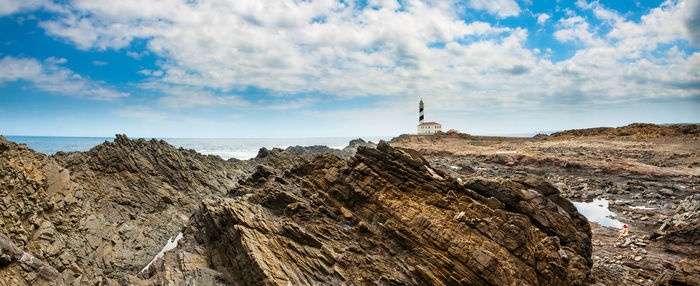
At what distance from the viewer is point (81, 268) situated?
57.5 feet

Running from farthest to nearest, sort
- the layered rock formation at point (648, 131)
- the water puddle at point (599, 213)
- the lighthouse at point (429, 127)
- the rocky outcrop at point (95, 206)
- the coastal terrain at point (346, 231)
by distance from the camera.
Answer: the lighthouse at point (429, 127) < the layered rock formation at point (648, 131) < the water puddle at point (599, 213) < the rocky outcrop at point (95, 206) < the coastal terrain at point (346, 231)

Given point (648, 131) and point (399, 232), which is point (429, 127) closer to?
point (648, 131)

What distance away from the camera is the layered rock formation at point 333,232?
12.0 m

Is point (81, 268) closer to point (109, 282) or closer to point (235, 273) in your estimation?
point (109, 282)

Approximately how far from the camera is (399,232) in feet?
43.1

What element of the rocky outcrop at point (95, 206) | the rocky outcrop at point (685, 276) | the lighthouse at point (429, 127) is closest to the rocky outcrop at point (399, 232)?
the rocky outcrop at point (685, 276)

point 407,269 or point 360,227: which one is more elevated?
point 360,227

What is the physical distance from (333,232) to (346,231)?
25.1 inches

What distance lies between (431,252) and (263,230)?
787 cm

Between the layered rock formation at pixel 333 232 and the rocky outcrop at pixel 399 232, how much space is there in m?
0.05

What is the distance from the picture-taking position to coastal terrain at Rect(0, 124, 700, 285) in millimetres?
12117

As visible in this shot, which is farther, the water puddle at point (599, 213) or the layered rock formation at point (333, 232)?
the water puddle at point (599, 213)

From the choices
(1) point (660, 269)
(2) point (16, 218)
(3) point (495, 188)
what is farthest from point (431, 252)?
(2) point (16, 218)

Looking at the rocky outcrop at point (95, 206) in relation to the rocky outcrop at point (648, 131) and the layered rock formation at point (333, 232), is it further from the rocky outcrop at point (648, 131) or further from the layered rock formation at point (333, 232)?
the rocky outcrop at point (648, 131)
